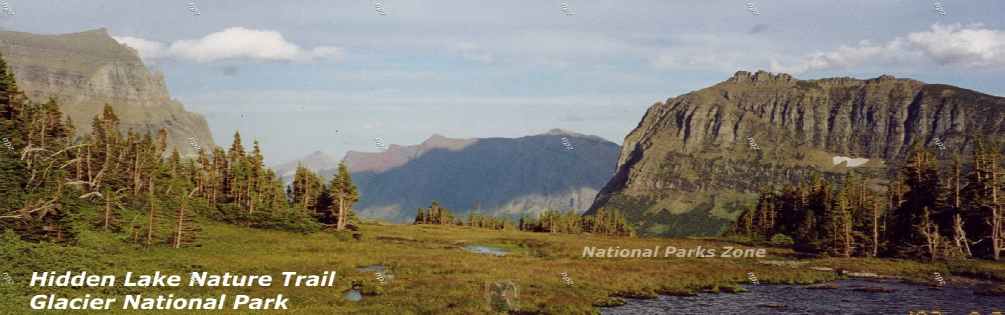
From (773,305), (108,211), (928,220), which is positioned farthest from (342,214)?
(928,220)

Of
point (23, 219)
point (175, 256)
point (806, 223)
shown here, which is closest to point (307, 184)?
point (175, 256)

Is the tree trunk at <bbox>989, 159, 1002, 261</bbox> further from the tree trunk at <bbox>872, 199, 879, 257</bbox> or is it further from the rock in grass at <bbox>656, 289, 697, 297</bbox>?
the rock in grass at <bbox>656, 289, 697, 297</bbox>

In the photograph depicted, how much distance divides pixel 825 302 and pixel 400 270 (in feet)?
122

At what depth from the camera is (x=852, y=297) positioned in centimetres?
5819

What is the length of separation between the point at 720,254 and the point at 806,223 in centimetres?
2677

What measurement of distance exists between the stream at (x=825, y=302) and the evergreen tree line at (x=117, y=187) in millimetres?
44947

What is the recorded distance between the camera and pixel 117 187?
307 feet

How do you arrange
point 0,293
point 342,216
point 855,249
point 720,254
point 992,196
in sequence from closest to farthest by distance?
point 0,293 < point 992,196 < point 855,249 < point 720,254 < point 342,216

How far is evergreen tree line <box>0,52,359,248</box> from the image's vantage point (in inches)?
2365

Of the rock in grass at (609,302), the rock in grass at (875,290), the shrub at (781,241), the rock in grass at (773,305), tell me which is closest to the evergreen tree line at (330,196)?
the rock in grass at (609,302)

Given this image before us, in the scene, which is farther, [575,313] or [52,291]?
[575,313]

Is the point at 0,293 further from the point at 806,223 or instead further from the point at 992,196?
the point at 806,223

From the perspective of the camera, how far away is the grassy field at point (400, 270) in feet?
158

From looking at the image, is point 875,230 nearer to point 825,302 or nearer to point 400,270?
point 825,302
